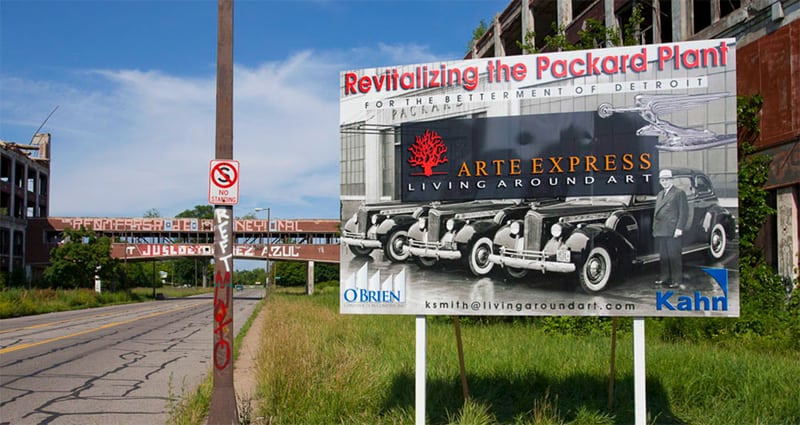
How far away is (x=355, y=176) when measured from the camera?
23.1 feet

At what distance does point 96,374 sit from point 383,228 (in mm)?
7678

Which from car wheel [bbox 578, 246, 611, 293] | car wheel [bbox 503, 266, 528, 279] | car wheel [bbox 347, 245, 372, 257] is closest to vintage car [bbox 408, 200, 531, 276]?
car wheel [bbox 503, 266, 528, 279]

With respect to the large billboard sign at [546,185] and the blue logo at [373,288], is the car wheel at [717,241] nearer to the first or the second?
the large billboard sign at [546,185]

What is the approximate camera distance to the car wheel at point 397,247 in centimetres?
682

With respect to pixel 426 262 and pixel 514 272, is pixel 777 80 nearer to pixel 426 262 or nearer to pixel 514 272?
pixel 514 272

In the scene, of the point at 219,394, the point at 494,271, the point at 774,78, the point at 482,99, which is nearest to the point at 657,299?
the point at 494,271

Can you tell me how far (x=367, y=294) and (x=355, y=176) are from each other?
119cm

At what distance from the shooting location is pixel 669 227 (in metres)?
6.36

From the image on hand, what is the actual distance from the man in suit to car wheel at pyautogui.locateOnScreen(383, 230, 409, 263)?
2.33 metres

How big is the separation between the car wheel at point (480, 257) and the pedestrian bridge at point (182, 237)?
57.1m

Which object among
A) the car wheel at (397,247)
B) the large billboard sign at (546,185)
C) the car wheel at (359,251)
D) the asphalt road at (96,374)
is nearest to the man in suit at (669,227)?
the large billboard sign at (546,185)

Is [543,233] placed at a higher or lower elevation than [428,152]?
lower

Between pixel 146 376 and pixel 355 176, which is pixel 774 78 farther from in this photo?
pixel 146 376

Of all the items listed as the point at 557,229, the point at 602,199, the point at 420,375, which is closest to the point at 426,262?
the point at 420,375
